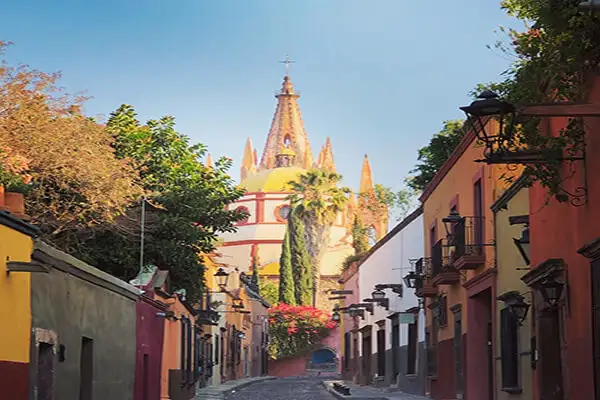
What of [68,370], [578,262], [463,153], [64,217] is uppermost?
[463,153]

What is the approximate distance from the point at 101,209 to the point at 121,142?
6458 millimetres

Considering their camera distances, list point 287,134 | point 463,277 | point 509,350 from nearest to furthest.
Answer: point 509,350 → point 463,277 → point 287,134

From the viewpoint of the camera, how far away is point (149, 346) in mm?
22547

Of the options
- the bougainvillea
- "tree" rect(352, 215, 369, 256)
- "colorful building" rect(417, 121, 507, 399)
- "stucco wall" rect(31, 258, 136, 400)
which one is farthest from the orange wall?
→ the bougainvillea

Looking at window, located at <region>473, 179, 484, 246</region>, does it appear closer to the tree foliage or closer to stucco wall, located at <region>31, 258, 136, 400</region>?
stucco wall, located at <region>31, 258, 136, 400</region>

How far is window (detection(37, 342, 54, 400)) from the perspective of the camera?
43.9ft

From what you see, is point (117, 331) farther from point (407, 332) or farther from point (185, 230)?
point (407, 332)

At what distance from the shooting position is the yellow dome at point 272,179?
324 feet

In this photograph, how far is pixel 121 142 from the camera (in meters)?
28.0

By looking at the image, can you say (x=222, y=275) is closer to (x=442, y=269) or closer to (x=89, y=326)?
(x=442, y=269)

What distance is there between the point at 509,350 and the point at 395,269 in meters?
18.1

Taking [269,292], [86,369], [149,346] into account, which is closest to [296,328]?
[269,292]

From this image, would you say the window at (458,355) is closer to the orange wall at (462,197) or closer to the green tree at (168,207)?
the orange wall at (462,197)

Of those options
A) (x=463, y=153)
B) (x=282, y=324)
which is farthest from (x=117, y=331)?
(x=282, y=324)
